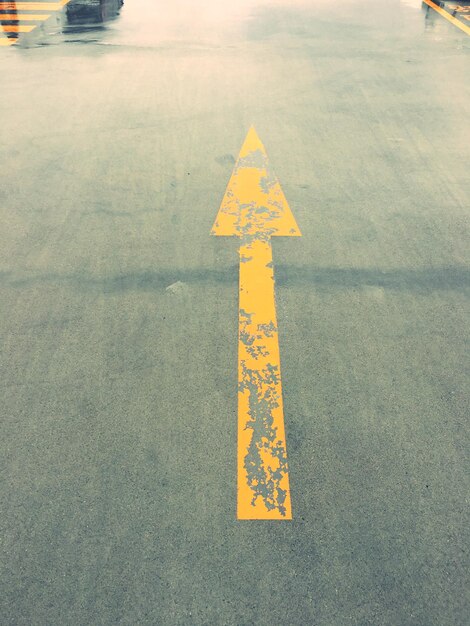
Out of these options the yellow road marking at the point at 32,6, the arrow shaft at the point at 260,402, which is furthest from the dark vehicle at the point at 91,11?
the arrow shaft at the point at 260,402

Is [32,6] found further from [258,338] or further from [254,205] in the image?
[258,338]

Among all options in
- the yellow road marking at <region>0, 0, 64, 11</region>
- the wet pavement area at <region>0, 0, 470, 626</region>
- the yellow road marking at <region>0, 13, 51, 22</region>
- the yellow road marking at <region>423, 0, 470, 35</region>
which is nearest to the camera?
the wet pavement area at <region>0, 0, 470, 626</region>

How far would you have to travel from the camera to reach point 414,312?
11.3 ft

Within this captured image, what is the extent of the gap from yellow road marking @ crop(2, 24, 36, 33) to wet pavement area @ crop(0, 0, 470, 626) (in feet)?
9.85

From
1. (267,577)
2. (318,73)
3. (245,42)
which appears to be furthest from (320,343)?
(245,42)

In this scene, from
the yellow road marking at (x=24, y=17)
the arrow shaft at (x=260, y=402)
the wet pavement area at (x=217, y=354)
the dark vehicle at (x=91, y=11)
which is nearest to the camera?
the wet pavement area at (x=217, y=354)

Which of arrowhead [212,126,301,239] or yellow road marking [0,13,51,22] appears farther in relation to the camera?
yellow road marking [0,13,51,22]

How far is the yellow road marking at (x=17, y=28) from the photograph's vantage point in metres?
8.52

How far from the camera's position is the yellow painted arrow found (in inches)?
98.5

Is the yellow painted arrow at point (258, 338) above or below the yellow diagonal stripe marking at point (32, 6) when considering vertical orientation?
below

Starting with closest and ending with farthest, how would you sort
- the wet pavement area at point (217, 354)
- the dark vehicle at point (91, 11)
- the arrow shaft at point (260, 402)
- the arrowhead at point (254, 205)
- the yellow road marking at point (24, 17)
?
the wet pavement area at point (217, 354) → the arrow shaft at point (260, 402) → the arrowhead at point (254, 205) → the dark vehicle at point (91, 11) → the yellow road marking at point (24, 17)

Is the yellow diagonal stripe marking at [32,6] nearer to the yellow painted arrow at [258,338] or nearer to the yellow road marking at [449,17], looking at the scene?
the yellow painted arrow at [258,338]

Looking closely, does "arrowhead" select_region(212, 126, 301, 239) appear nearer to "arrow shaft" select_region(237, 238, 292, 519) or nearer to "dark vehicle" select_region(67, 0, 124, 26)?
"arrow shaft" select_region(237, 238, 292, 519)

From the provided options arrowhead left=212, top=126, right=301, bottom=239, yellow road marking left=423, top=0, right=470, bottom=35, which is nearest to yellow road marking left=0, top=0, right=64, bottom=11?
arrowhead left=212, top=126, right=301, bottom=239
